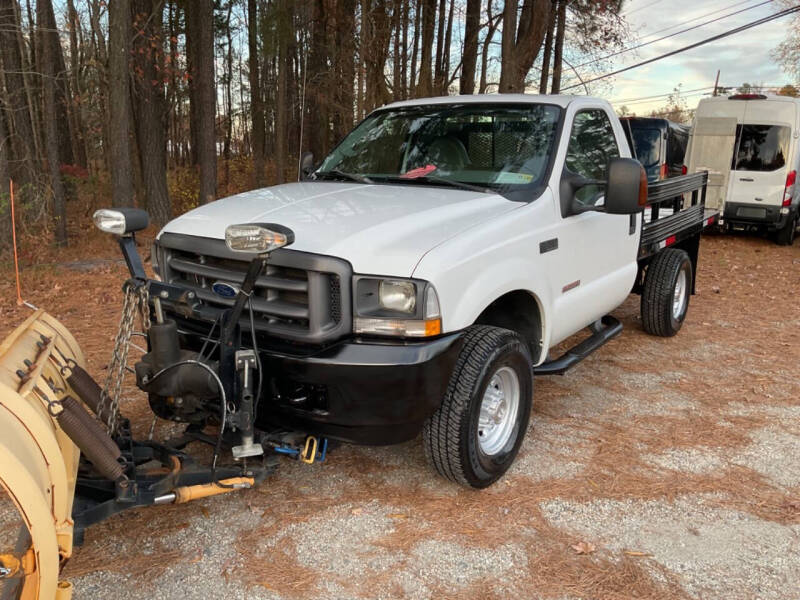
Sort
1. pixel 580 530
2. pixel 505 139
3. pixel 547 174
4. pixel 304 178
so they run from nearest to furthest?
pixel 580 530 < pixel 547 174 < pixel 505 139 < pixel 304 178

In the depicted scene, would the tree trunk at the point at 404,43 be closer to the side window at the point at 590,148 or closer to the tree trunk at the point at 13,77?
the tree trunk at the point at 13,77

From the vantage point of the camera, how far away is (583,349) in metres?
4.62

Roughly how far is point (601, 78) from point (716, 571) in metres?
21.2

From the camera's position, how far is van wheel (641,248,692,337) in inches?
244

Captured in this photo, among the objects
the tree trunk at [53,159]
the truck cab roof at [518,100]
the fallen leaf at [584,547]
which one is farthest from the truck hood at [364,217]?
the tree trunk at [53,159]

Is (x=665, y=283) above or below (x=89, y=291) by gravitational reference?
above

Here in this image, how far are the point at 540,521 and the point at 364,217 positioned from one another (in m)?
1.76

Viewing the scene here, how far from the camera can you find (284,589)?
2.80 metres

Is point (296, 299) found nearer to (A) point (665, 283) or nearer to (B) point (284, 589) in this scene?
(B) point (284, 589)

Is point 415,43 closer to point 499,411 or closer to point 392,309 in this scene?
point 499,411

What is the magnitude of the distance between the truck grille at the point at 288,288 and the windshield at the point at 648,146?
13.2 meters

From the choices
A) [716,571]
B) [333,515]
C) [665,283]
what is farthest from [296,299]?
[665,283]

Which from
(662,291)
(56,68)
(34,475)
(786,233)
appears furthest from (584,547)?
(56,68)

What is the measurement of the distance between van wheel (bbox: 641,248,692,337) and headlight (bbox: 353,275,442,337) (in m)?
3.94
